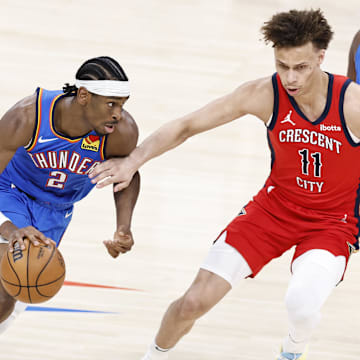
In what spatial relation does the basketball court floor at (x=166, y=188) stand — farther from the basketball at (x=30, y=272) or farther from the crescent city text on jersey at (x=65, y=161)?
the crescent city text on jersey at (x=65, y=161)

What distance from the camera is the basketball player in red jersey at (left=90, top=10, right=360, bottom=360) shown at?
14.7 feet

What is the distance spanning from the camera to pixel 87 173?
4.94 metres

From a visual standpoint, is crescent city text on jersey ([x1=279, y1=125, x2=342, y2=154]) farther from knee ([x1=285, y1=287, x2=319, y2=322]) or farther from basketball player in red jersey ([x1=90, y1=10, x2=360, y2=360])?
knee ([x1=285, y1=287, x2=319, y2=322])

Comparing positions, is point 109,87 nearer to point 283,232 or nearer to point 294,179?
point 294,179

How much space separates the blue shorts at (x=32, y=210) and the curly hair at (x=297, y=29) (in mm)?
1722

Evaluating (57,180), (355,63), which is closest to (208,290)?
(57,180)

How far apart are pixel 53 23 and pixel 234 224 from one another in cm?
783

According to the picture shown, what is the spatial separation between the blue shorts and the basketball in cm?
52

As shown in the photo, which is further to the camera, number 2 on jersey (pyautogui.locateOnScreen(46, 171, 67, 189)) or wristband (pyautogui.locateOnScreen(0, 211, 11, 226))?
number 2 on jersey (pyautogui.locateOnScreen(46, 171, 67, 189))

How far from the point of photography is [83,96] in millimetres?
4688

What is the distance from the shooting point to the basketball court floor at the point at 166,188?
222 inches

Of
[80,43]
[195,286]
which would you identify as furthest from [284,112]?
[80,43]

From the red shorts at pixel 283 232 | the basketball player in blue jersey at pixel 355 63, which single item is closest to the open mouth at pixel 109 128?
the red shorts at pixel 283 232

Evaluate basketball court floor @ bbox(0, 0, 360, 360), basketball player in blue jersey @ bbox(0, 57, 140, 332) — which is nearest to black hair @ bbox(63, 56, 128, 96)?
basketball player in blue jersey @ bbox(0, 57, 140, 332)
